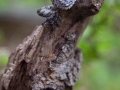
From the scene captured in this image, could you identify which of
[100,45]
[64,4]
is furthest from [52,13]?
[100,45]

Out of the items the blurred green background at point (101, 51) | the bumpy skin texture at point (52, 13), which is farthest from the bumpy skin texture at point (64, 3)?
the blurred green background at point (101, 51)

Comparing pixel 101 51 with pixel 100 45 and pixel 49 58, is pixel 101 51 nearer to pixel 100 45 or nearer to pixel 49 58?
pixel 100 45

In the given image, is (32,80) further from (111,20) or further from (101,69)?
(101,69)

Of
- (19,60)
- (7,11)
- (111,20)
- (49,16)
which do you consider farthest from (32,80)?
(7,11)

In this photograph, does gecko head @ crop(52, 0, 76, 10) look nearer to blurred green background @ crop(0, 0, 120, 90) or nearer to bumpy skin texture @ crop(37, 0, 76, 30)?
bumpy skin texture @ crop(37, 0, 76, 30)

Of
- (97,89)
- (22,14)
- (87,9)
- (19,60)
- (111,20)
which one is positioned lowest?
(97,89)

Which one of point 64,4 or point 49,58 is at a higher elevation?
point 64,4

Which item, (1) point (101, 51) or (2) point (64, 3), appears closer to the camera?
(2) point (64, 3)

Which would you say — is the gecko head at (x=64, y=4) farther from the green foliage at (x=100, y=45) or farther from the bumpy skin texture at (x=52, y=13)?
the green foliage at (x=100, y=45)

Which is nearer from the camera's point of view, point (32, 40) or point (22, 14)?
point (32, 40)
